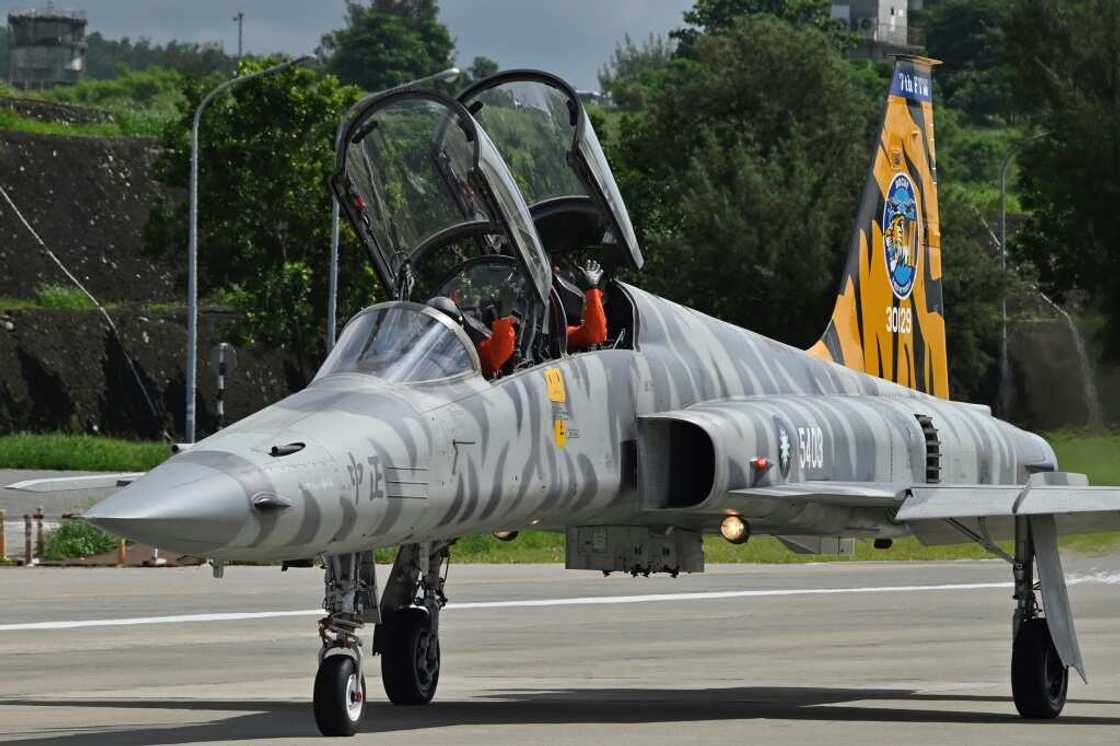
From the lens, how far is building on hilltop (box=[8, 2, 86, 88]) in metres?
181

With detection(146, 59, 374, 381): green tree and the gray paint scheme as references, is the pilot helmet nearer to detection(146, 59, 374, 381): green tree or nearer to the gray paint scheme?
the gray paint scheme

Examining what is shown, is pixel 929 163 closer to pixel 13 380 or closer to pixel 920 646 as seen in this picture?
pixel 920 646

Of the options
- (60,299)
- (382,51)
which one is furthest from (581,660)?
(382,51)

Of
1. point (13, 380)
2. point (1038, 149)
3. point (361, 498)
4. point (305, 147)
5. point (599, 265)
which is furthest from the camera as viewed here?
point (1038, 149)

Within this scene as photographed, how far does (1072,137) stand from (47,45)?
139 m

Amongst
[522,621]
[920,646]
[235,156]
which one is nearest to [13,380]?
[235,156]

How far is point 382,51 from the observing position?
139750 mm

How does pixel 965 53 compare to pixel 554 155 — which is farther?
pixel 965 53

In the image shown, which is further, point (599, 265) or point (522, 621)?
point (522, 621)

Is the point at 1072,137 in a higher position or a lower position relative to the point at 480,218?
higher

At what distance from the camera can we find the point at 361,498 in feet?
37.5

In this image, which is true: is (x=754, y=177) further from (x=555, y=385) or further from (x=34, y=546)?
(x=555, y=385)

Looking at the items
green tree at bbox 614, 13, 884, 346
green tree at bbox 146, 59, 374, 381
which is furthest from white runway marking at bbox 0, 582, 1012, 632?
green tree at bbox 614, 13, 884, 346

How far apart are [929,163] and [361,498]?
10486mm
